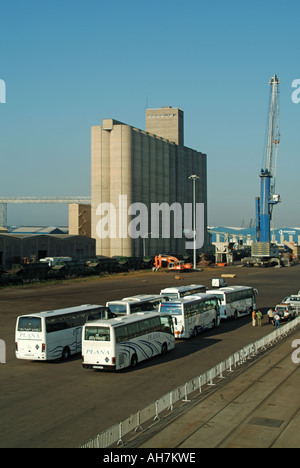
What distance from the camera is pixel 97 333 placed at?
2230cm

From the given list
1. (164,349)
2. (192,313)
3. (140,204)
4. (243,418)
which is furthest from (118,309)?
(140,204)

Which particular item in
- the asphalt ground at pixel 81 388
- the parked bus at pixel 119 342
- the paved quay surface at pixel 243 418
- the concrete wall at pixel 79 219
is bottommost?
the asphalt ground at pixel 81 388

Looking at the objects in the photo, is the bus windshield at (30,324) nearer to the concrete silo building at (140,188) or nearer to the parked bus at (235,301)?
the parked bus at (235,301)

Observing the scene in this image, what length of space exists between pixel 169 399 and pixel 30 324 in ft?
34.0

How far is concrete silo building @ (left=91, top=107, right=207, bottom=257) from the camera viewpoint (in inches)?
4400

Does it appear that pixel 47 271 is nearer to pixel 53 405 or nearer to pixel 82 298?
pixel 82 298

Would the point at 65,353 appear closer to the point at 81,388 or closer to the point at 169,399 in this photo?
the point at 81,388

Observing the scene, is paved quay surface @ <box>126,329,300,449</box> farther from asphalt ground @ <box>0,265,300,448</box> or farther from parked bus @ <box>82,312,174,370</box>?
parked bus @ <box>82,312,174,370</box>

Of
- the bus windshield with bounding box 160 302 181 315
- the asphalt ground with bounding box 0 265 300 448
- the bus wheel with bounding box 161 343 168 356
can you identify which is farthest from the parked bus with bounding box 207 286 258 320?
the bus wheel with bounding box 161 343 168 356

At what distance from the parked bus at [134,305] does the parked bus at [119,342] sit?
5.22 m

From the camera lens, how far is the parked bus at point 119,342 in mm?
22125

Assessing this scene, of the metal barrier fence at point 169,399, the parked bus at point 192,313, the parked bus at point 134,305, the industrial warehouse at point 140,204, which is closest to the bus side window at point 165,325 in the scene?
the parked bus at point 192,313

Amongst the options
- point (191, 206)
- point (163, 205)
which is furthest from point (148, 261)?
point (191, 206)

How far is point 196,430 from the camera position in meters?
14.2
